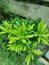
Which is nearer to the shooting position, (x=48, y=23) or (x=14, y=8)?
(x=48, y=23)

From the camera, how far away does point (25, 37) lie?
5.00m

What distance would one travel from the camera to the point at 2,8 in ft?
19.9

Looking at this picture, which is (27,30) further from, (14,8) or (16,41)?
(14,8)

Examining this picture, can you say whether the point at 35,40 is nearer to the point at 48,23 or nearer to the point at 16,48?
the point at 16,48

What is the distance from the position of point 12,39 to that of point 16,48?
0.19 meters

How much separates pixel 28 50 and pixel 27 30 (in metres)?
0.41

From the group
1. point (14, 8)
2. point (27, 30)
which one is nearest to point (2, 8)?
point (14, 8)

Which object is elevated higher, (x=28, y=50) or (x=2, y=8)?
(x=2, y=8)

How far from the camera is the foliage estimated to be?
16.3 ft

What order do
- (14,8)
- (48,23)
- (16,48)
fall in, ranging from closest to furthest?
(16,48), (48,23), (14,8)

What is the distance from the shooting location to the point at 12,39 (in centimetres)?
497

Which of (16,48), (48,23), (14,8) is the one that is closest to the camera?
(16,48)

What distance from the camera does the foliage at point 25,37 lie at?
4980mm

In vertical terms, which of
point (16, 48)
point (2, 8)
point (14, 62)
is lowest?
point (14, 62)
